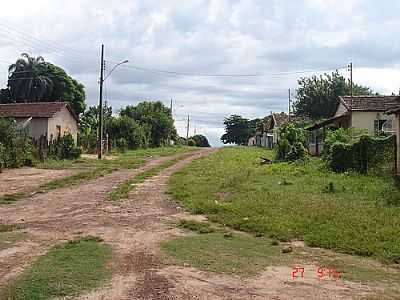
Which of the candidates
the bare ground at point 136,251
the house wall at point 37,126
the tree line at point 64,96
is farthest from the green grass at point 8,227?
the tree line at point 64,96

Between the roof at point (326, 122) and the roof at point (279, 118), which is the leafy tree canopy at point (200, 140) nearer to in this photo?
the roof at point (279, 118)

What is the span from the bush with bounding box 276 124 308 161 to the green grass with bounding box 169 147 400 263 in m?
12.9

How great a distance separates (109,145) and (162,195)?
112 ft

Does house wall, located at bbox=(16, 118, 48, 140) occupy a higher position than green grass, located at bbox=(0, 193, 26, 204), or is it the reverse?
house wall, located at bbox=(16, 118, 48, 140)

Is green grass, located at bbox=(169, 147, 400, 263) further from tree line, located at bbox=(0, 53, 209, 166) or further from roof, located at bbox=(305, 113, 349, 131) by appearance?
tree line, located at bbox=(0, 53, 209, 166)

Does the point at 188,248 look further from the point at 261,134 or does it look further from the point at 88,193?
the point at 261,134

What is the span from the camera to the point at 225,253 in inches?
332

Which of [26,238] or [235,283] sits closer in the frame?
[235,283]

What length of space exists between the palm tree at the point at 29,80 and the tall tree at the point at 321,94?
100 feet

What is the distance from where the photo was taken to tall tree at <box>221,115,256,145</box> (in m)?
118

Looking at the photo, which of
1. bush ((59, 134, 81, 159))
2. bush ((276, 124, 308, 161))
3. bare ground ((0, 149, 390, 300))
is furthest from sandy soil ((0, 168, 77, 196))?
bush ((276, 124, 308, 161))

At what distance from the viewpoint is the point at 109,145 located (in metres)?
49.8

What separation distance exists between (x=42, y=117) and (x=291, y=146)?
1903 cm

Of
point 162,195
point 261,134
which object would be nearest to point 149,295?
point 162,195
